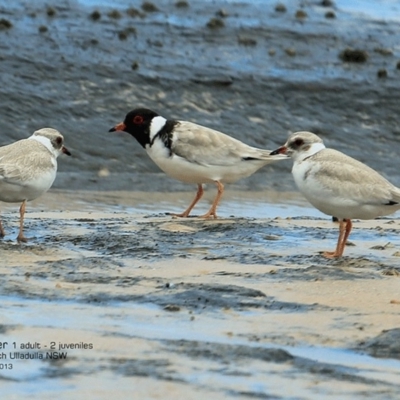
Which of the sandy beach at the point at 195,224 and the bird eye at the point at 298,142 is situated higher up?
the bird eye at the point at 298,142

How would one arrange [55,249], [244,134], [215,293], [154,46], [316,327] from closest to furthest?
1. [316,327]
2. [215,293]
3. [55,249]
4. [244,134]
5. [154,46]

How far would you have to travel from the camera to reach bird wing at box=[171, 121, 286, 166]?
397 inches

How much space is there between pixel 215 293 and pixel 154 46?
1102cm

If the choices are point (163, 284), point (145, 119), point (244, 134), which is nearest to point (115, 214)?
point (145, 119)

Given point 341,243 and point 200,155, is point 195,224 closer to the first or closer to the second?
point 200,155

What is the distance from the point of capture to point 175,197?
11969mm

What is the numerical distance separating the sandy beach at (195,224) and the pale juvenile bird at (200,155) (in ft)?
1.74

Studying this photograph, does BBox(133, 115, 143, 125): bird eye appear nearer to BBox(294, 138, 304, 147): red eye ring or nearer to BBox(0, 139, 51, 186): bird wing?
BBox(0, 139, 51, 186): bird wing

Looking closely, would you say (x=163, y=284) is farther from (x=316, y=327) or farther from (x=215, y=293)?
(x=316, y=327)

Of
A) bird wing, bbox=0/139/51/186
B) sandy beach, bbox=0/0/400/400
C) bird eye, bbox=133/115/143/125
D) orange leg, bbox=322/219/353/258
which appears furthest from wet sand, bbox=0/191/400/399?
bird eye, bbox=133/115/143/125

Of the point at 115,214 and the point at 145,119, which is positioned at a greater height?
the point at 145,119

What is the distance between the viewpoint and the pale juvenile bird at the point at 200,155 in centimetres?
1009

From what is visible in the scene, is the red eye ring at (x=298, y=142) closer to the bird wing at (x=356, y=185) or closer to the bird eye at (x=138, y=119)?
the bird wing at (x=356, y=185)

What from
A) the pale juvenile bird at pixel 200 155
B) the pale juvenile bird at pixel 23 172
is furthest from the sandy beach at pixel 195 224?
the pale juvenile bird at pixel 200 155
